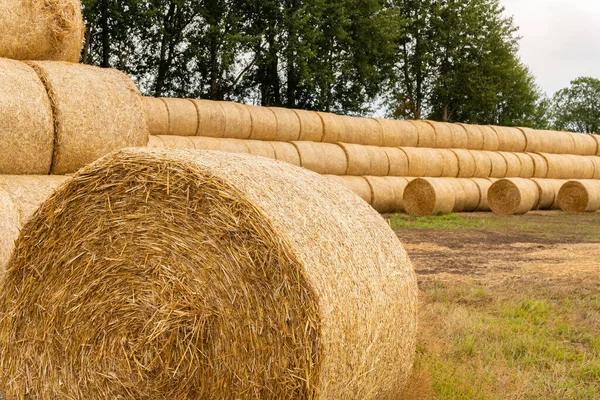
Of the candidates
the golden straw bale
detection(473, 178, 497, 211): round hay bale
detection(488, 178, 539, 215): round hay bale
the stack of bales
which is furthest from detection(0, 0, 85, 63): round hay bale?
detection(473, 178, 497, 211): round hay bale

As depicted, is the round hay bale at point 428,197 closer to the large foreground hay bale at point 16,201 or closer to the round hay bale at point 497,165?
the round hay bale at point 497,165

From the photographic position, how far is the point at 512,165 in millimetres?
21125

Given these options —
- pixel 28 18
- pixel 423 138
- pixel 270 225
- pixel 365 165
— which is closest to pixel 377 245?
pixel 270 225

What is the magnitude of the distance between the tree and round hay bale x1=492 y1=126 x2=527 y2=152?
4015 centimetres

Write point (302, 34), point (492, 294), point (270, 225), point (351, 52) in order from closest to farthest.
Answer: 1. point (270, 225)
2. point (492, 294)
3. point (302, 34)
4. point (351, 52)

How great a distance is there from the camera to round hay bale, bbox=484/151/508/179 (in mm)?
20750

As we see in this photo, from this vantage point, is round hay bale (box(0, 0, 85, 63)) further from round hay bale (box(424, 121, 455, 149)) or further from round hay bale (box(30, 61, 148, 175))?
round hay bale (box(424, 121, 455, 149))

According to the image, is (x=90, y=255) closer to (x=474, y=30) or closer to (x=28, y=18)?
(x=28, y=18)

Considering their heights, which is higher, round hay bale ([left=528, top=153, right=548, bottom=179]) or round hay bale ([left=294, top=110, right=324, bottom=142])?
round hay bale ([left=294, top=110, right=324, bottom=142])

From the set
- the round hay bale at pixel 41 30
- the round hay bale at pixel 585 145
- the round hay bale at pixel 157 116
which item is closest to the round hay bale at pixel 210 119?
the round hay bale at pixel 157 116

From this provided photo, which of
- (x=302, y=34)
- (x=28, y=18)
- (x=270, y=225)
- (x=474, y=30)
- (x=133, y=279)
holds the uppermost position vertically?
(x=474, y=30)

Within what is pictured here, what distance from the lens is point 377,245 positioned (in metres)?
4.06

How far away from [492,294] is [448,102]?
27941 mm

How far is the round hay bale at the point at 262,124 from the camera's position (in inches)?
669
